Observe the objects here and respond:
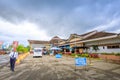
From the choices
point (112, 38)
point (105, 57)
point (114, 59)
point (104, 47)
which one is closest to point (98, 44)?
point (104, 47)

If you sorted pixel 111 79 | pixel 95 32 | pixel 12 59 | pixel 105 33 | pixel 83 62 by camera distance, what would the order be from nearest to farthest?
pixel 111 79 → pixel 83 62 → pixel 12 59 → pixel 95 32 → pixel 105 33

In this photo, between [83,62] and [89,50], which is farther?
[89,50]

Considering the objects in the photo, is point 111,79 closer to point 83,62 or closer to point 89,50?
point 83,62

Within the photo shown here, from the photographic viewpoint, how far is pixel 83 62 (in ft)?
42.0

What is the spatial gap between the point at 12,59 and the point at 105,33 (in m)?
40.8

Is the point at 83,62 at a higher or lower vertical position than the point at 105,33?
lower

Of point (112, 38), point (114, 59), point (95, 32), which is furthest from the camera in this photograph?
point (95, 32)

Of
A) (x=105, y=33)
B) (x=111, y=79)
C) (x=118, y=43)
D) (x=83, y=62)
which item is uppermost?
(x=105, y=33)

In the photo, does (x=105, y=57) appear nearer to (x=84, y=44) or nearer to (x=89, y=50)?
(x=89, y=50)

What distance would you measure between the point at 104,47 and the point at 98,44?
2.33 metres

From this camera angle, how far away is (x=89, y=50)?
109ft

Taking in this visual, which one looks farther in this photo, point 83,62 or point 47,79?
point 83,62

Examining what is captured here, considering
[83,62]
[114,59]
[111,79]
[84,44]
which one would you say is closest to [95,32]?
[84,44]

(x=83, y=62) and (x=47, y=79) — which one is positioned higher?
(x=83, y=62)
